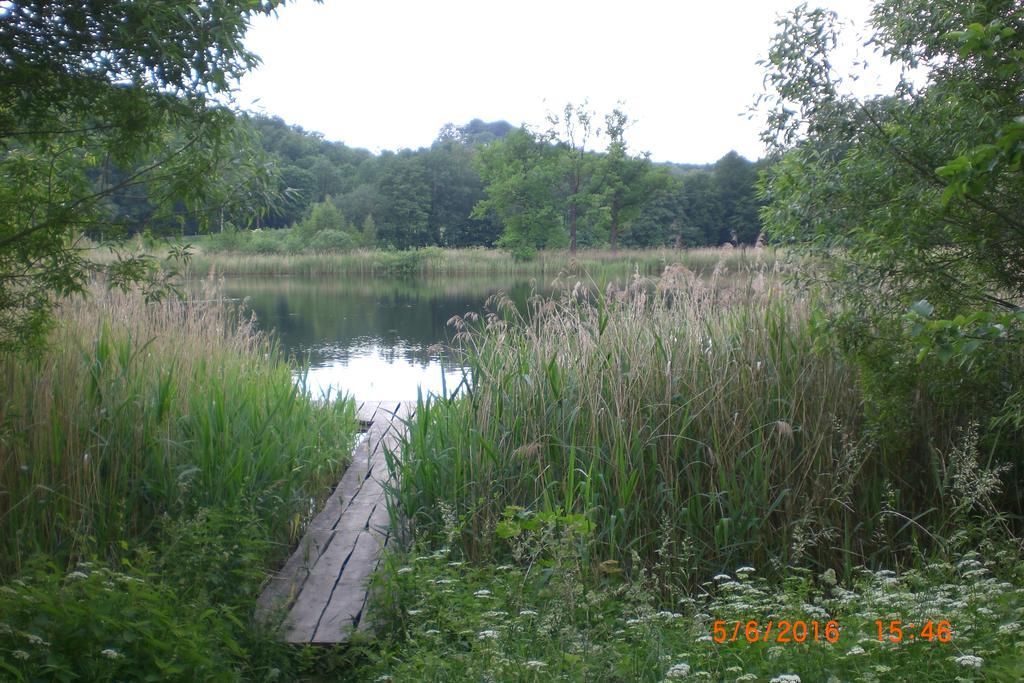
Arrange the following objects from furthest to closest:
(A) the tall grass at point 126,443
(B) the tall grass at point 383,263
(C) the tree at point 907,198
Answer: (B) the tall grass at point 383,263, (A) the tall grass at point 126,443, (C) the tree at point 907,198

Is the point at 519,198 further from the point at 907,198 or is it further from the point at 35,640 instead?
the point at 35,640

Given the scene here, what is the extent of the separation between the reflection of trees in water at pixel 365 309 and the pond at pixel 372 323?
0.02m

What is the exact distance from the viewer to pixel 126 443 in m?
4.60

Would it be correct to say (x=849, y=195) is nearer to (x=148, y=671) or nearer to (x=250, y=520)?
(x=250, y=520)

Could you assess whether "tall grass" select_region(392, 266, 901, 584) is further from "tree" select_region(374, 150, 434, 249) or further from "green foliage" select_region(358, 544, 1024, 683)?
"tree" select_region(374, 150, 434, 249)

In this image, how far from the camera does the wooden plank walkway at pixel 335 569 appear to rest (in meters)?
3.99

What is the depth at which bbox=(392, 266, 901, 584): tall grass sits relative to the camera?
14.4 ft

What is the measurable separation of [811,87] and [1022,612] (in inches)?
115

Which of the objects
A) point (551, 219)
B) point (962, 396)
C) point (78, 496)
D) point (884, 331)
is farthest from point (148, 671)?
point (551, 219)

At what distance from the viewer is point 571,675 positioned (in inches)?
104

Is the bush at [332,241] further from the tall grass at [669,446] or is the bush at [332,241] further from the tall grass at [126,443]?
the tall grass at [669,446]
